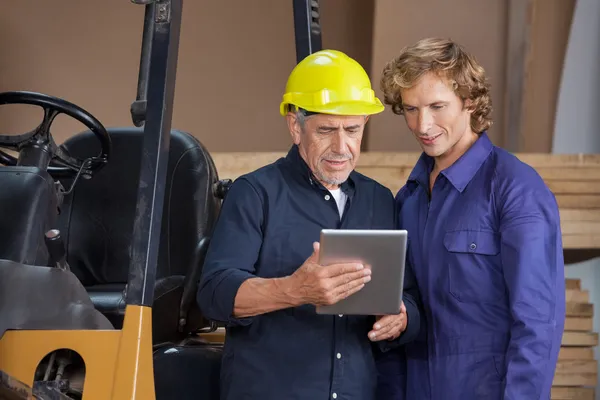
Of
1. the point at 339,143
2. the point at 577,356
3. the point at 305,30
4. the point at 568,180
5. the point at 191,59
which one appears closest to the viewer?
the point at 339,143

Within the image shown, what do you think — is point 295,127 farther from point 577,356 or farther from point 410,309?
point 577,356

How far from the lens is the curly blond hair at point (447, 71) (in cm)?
263

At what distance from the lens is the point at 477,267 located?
2.51 meters

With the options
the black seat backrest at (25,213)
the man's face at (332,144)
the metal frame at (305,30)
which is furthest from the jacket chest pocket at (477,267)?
the black seat backrest at (25,213)

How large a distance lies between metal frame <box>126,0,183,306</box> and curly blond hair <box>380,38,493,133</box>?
2.02 feet

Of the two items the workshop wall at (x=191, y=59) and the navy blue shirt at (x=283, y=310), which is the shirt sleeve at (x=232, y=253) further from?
the workshop wall at (x=191, y=59)

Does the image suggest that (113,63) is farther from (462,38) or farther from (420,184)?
(420,184)

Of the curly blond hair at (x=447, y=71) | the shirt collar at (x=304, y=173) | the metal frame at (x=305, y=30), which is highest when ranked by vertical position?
the metal frame at (x=305, y=30)

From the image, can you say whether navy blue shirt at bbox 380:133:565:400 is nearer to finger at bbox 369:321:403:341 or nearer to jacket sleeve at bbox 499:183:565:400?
jacket sleeve at bbox 499:183:565:400

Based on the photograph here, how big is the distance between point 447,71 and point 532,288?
0.64 m

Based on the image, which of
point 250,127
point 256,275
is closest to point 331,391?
point 256,275

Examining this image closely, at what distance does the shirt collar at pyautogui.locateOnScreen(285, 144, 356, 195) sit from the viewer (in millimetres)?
2631

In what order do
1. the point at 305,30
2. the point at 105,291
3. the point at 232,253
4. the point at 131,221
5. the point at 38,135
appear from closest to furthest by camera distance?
the point at 232,253
the point at 38,135
the point at 305,30
the point at 105,291
the point at 131,221

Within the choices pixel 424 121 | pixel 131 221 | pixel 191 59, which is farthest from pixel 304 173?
pixel 191 59
